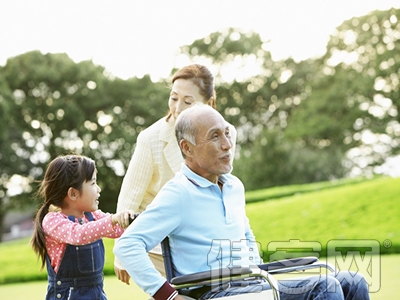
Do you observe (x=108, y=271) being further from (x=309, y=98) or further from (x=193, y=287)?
(x=309, y=98)

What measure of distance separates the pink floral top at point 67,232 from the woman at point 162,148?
0.42m

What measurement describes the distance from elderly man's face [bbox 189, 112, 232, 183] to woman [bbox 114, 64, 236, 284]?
0.70 m

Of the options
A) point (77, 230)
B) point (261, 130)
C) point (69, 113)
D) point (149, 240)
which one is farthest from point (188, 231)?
point (261, 130)

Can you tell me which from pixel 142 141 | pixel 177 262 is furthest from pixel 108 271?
pixel 177 262

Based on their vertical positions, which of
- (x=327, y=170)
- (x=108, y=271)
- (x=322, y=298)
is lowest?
(x=327, y=170)

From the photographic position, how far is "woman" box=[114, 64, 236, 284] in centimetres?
299

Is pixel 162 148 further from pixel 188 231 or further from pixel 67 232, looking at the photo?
pixel 188 231

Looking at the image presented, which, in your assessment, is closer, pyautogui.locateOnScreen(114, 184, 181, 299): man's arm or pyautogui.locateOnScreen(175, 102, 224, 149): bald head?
pyautogui.locateOnScreen(114, 184, 181, 299): man's arm

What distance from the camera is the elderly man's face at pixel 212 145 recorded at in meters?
2.25

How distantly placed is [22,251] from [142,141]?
838 cm

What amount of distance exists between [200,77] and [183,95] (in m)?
0.12

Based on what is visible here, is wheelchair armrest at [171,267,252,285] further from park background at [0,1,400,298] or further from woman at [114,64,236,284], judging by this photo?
park background at [0,1,400,298]

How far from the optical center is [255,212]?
10.4m

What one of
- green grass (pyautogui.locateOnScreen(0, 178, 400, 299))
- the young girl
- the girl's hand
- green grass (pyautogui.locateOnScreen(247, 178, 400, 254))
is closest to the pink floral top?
the young girl
